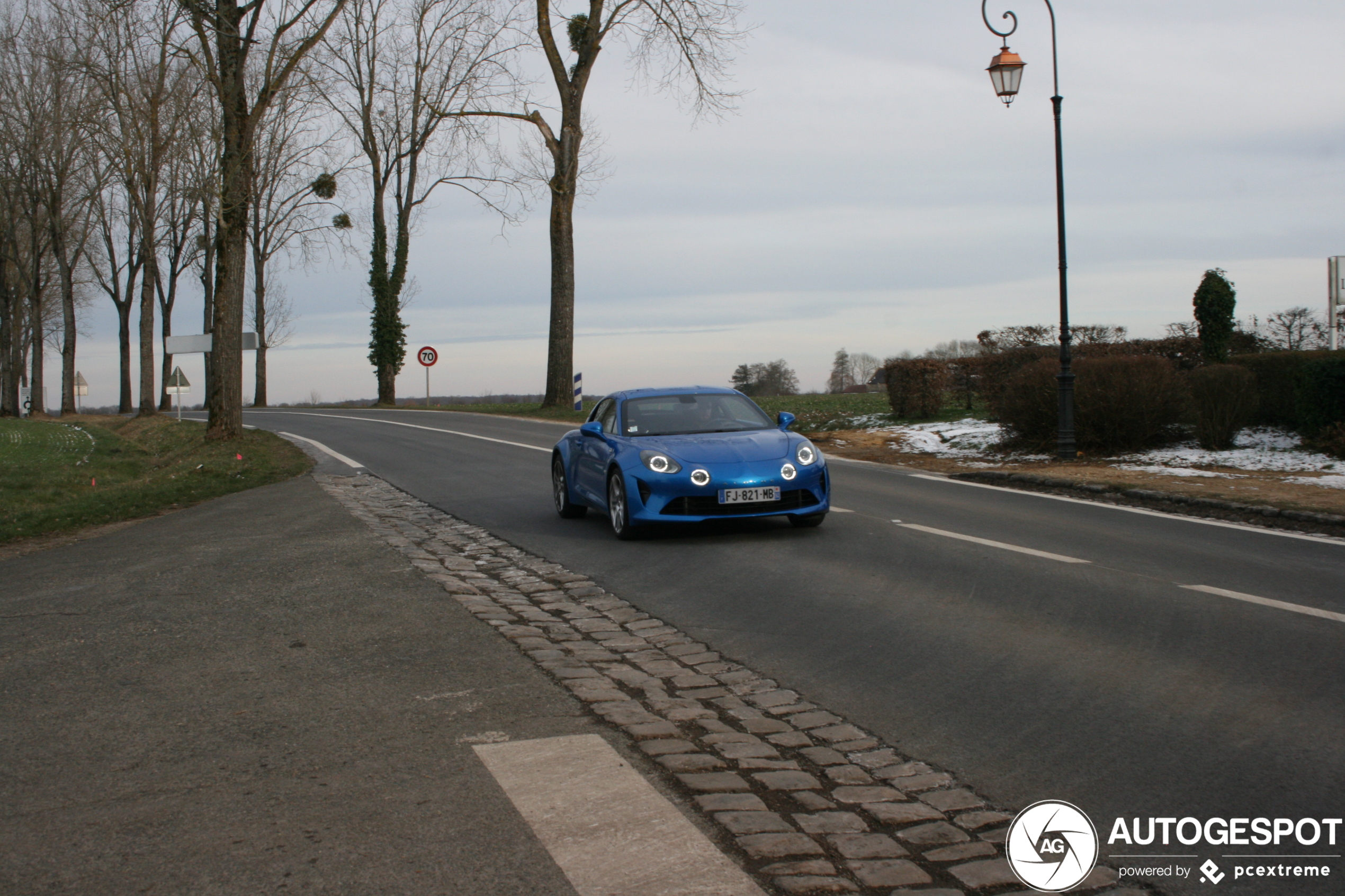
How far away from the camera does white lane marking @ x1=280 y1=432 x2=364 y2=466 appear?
63.2 feet

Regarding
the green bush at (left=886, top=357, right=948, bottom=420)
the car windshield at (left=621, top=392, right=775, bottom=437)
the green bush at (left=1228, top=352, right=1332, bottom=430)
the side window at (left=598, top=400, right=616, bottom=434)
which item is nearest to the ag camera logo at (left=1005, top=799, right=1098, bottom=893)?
the car windshield at (left=621, top=392, right=775, bottom=437)

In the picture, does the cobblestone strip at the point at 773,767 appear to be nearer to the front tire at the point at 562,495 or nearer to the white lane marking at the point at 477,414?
the front tire at the point at 562,495

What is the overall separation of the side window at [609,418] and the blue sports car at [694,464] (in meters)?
0.02

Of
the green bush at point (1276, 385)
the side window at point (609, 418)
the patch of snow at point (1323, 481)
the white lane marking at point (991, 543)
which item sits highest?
the green bush at point (1276, 385)

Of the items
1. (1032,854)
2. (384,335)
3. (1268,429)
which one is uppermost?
(384,335)

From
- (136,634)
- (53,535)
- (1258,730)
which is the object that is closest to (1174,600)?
(1258,730)

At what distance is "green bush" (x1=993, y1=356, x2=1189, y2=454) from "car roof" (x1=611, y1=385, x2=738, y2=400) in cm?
744

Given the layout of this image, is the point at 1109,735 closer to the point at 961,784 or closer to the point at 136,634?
the point at 961,784

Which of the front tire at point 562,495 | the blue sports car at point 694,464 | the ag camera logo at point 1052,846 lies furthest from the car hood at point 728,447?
the ag camera logo at point 1052,846

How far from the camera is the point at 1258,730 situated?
14.6 ft

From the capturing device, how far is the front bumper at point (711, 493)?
9758mm

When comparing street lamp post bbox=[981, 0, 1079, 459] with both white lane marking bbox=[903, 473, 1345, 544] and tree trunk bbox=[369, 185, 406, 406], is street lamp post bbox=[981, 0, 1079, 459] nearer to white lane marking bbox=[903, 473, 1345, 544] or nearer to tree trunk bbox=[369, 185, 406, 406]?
white lane marking bbox=[903, 473, 1345, 544]

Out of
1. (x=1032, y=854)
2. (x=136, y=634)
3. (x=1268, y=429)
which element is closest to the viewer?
(x=1032, y=854)

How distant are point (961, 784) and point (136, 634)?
4796 mm
